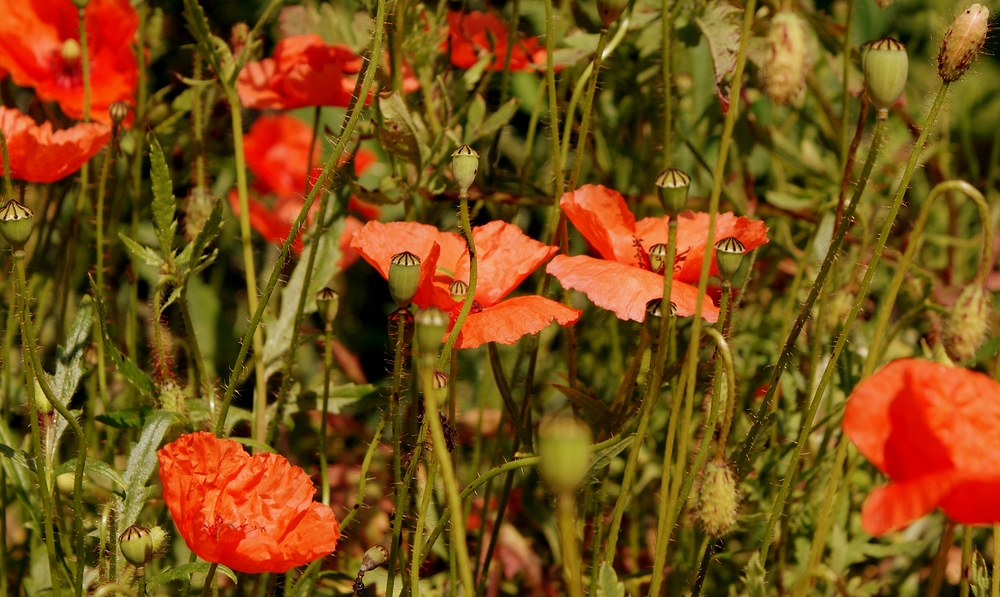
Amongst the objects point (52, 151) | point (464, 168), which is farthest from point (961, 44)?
point (52, 151)

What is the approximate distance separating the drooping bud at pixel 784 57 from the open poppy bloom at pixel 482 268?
0.98 feet

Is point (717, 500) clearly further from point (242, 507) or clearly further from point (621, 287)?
point (242, 507)

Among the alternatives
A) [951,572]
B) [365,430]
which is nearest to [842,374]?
[951,572]

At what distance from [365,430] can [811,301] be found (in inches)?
41.5

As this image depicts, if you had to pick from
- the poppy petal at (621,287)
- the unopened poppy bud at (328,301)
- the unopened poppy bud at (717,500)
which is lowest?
the unopened poppy bud at (717,500)

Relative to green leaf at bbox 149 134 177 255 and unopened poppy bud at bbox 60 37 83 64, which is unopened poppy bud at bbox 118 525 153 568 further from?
unopened poppy bud at bbox 60 37 83 64

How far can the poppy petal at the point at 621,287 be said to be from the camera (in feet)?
3.30

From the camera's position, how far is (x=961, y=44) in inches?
36.4

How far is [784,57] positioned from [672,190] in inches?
10.9

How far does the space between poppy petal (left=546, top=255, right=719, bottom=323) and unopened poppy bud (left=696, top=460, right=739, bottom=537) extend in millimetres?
146


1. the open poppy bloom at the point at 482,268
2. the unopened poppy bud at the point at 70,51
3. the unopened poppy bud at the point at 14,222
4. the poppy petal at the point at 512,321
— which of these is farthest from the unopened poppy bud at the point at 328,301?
the unopened poppy bud at the point at 70,51

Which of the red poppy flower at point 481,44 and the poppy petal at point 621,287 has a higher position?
the red poppy flower at point 481,44

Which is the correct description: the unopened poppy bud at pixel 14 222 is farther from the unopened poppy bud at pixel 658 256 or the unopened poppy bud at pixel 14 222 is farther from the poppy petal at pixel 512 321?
the unopened poppy bud at pixel 658 256

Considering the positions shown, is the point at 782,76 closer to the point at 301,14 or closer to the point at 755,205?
the point at 755,205
